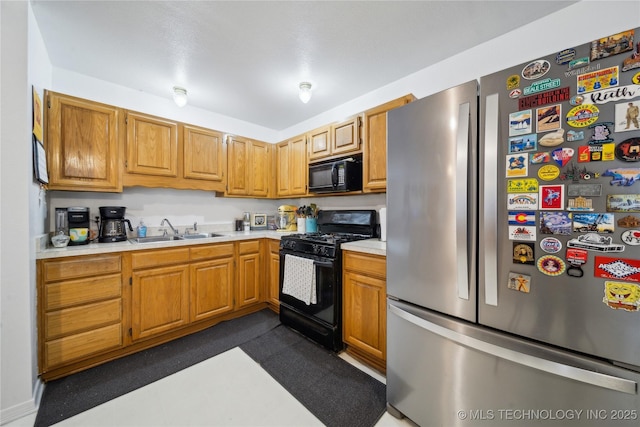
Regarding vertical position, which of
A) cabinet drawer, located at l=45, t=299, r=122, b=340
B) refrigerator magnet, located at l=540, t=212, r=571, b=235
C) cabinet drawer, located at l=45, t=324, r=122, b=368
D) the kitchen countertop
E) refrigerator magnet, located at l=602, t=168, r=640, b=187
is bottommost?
cabinet drawer, located at l=45, t=324, r=122, b=368

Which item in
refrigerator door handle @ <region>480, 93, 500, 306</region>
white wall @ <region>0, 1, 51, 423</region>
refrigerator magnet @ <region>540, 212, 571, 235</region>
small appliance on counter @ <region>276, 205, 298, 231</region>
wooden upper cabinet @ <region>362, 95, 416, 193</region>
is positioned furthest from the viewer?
small appliance on counter @ <region>276, 205, 298, 231</region>

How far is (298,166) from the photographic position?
3.07 meters

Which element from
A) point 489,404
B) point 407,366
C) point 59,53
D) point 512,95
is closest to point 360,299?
point 407,366

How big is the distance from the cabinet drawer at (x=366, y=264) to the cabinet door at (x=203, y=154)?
1908mm

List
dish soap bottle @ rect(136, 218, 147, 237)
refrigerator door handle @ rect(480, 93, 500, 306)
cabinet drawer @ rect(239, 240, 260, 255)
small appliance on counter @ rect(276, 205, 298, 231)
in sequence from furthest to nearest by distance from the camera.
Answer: small appliance on counter @ rect(276, 205, 298, 231) → cabinet drawer @ rect(239, 240, 260, 255) → dish soap bottle @ rect(136, 218, 147, 237) → refrigerator door handle @ rect(480, 93, 500, 306)

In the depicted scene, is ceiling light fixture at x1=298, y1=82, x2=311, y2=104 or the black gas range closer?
the black gas range

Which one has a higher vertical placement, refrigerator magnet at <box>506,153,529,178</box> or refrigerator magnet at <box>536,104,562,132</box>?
refrigerator magnet at <box>536,104,562,132</box>

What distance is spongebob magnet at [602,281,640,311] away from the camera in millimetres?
826

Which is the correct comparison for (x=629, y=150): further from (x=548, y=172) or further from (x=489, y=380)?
(x=489, y=380)

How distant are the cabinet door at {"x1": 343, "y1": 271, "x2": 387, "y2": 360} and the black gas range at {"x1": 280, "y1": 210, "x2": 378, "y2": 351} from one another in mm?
94

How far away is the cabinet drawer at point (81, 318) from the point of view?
1.71 m

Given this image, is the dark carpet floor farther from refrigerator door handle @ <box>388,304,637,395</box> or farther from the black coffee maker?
the black coffee maker

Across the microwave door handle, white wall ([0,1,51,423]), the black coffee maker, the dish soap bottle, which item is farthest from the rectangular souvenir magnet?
the dish soap bottle

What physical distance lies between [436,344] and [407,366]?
257 mm
